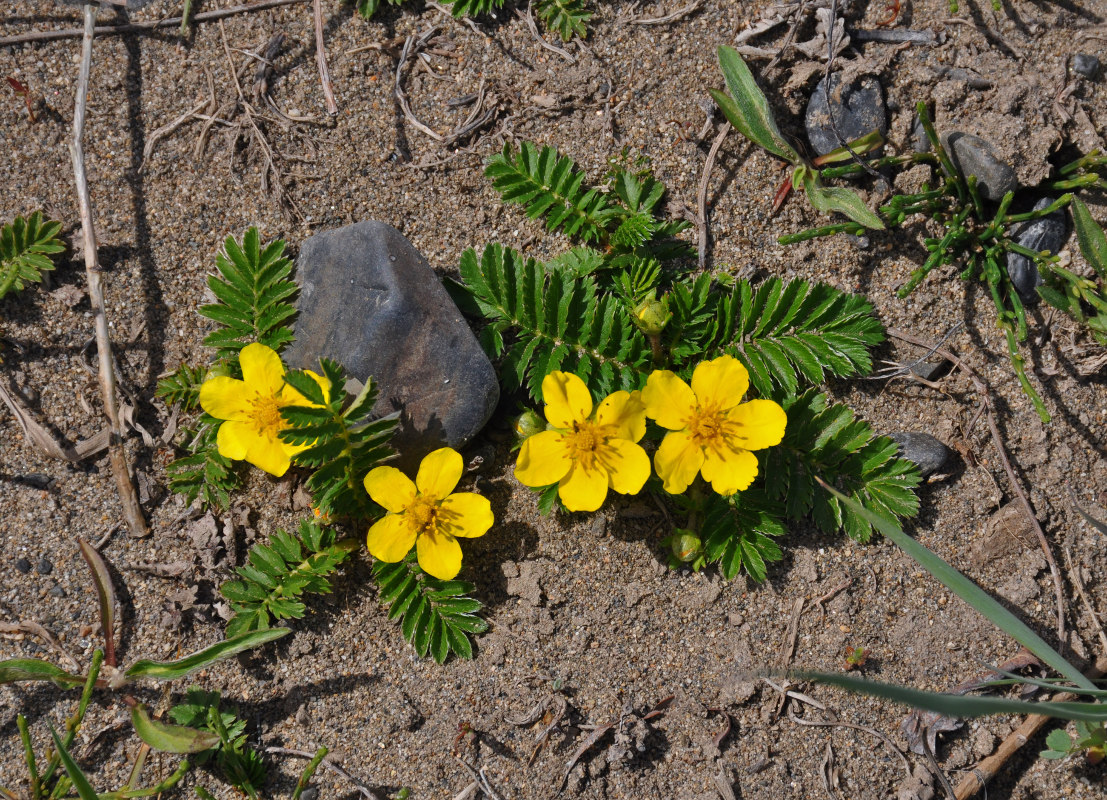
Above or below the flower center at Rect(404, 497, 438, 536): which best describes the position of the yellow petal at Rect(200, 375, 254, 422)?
above

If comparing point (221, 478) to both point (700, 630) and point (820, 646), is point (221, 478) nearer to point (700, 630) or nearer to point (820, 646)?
point (700, 630)

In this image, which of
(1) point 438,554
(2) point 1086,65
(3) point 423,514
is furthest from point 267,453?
(2) point 1086,65

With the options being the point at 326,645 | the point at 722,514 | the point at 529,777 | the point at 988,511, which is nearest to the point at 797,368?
the point at 722,514

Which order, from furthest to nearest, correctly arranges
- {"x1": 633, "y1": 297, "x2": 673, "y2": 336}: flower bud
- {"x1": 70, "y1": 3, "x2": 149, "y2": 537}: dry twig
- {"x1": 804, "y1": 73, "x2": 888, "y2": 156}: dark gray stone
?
{"x1": 804, "y1": 73, "x2": 888, "y2": 156}: dark gray stone, {"x1": 70, "y1": 3, "x2": 149, "y2": 537}: dry twig, {"x1": 633, "y1": 297, "x2": 673, "y2": 336}: flower bud

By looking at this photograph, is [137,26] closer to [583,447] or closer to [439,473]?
[439,473]

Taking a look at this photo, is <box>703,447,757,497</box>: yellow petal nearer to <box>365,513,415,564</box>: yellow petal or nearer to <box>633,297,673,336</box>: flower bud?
<box>633,297,673,336</box>: flower bud

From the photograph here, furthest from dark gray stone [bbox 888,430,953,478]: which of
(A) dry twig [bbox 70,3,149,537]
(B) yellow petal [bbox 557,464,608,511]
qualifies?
(A) dry twig [bbox 70,3,149,537]

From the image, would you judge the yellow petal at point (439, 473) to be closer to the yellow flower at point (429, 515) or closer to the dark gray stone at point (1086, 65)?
the yellow flower at point (429, 515)
